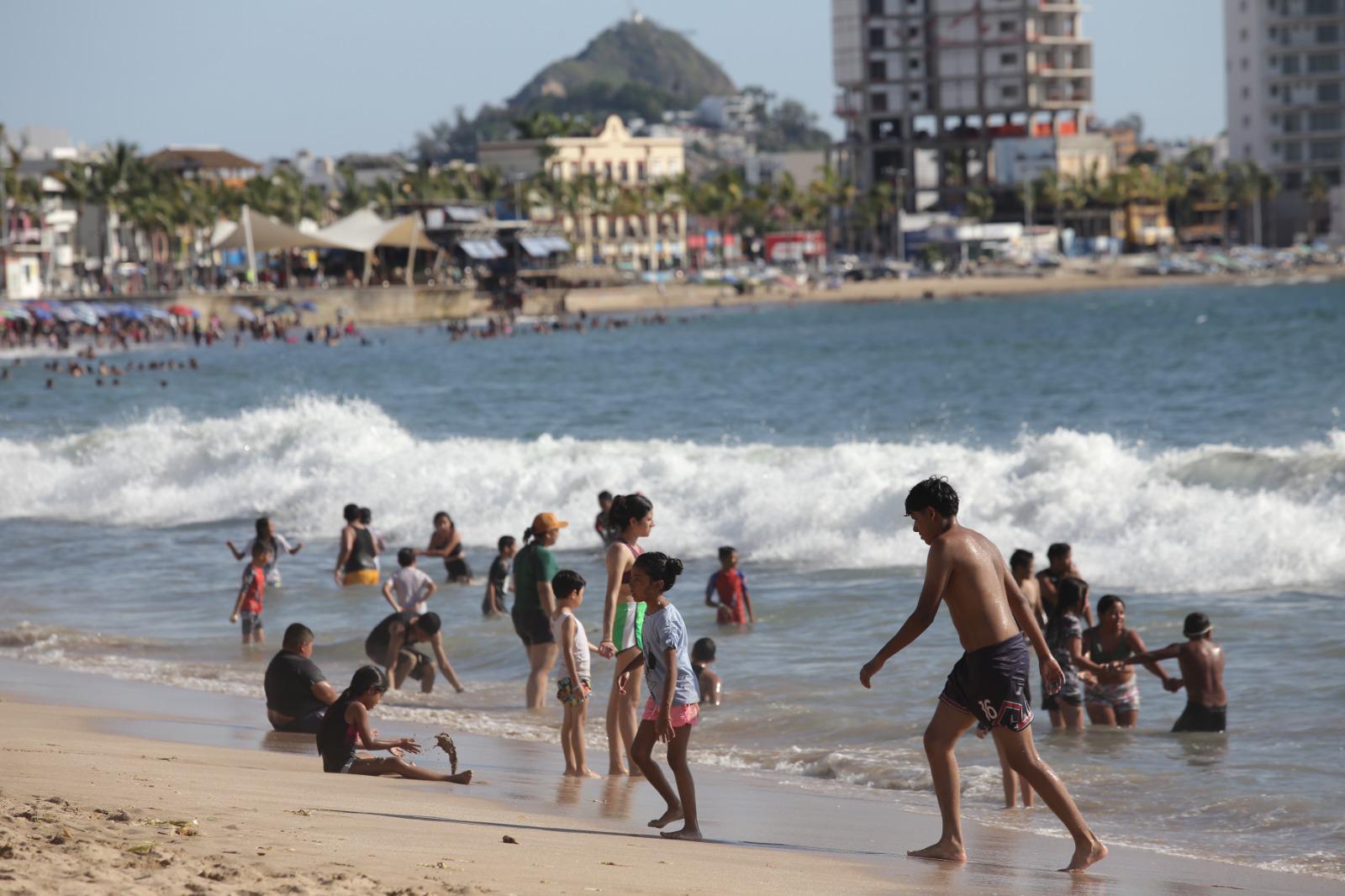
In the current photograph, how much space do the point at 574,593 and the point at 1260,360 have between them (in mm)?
53738

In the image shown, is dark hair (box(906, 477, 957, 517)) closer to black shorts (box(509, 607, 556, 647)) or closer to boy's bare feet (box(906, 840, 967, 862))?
boy's bare feet (box(906, 840, 967, 862))

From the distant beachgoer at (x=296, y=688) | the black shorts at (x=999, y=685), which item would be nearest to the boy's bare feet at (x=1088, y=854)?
the black shorts at (x=999, y=685)

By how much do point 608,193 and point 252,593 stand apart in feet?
425

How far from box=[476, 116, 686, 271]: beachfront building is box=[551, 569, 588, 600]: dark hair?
421 feet

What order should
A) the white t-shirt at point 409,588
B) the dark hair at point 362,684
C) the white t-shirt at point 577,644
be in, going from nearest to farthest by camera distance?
the dark hair at point 362,684
the white t-shirt at point 577,644
the white t-shirt at point 409,588

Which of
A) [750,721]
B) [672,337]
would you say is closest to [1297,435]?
[750,721]

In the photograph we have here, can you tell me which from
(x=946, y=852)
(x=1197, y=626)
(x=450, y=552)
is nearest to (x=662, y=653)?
(x=946, y=852)

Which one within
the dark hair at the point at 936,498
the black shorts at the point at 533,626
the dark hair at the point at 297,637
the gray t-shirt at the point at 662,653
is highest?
the dark hair at the point at 936,498

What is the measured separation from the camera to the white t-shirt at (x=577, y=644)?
9.31 m

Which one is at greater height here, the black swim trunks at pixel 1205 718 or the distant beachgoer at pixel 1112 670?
the distant beachgoer at pixel 1112 670

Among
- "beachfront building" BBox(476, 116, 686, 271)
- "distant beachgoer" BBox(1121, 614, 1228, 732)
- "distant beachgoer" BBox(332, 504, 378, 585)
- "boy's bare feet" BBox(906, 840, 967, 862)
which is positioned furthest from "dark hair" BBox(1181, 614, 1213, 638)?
"beachfront building" BBox(476, 116, 686, 271)

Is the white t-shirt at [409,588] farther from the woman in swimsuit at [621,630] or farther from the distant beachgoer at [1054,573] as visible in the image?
the distant beachgoer at [1054,573]

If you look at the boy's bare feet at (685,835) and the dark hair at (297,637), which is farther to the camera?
the dark hair at (297,637)

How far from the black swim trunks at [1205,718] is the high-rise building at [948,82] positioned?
461ft
